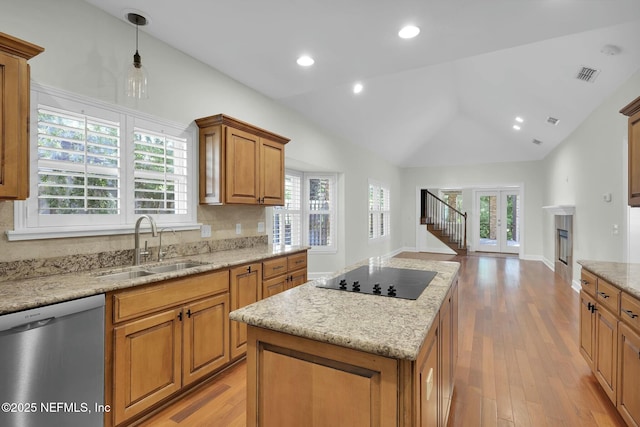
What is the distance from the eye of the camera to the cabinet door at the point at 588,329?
7.47ft

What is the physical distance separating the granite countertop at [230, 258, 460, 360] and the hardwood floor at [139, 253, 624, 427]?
1.12m

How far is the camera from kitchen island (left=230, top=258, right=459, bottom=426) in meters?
1.00

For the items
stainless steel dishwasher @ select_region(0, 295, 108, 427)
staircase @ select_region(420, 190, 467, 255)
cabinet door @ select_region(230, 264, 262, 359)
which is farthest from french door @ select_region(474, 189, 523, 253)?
stainless steel dishwasher @ select_region(0, 295, 108, 427)

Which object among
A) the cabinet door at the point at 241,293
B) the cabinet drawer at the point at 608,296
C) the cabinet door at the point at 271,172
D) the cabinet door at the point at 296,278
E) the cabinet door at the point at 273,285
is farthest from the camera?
the cabinet door at the point at 271,172

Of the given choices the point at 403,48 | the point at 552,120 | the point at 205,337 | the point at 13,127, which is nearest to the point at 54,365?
the point at 205,337

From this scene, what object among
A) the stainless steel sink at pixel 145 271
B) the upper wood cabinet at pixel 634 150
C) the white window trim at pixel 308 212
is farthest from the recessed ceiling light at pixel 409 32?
the white window trim at pixel 308 212

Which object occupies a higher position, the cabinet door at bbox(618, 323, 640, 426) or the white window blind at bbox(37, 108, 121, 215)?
the white window blind at bbox(37, 108, 121, 215)

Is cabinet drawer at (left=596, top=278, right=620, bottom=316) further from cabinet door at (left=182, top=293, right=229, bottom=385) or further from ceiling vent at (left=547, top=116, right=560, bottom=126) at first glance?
ceiling vent at (left=547, top=116, right=560, bottom=126)

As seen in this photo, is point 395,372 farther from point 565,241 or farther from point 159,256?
point 565,241

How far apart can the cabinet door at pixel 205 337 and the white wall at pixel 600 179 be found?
419 cm

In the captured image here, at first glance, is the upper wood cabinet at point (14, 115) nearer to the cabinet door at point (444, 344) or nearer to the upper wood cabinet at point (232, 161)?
the upper wood cabinet at point (232, 161)

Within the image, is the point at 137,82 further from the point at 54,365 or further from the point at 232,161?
the point at 54,365

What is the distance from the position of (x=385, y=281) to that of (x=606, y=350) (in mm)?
1588

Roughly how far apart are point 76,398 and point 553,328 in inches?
171
